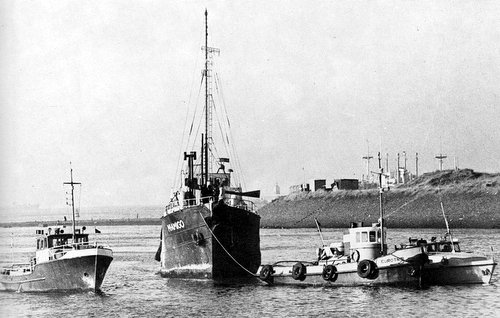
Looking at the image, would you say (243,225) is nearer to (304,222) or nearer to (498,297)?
(498,297)

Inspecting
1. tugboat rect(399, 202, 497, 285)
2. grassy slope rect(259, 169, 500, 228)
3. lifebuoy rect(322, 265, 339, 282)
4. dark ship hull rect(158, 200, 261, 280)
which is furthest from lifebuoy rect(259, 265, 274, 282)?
grassy slope rect(259, 169, 500, 228)

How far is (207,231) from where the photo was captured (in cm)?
4225

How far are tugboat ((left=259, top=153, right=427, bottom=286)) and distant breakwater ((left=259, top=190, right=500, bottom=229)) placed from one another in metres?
65.7

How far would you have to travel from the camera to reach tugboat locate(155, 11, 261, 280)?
4247cm

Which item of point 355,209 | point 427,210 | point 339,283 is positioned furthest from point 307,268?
point 355,209

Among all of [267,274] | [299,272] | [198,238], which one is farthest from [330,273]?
[198,238]

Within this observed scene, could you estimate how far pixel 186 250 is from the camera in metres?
44.6

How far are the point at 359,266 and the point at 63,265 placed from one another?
641 inches

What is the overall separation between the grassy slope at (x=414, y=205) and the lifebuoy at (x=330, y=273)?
67339 millimetres

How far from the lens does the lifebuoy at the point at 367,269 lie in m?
37.3

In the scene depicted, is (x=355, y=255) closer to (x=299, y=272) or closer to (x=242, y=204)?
(x=299, y=272)

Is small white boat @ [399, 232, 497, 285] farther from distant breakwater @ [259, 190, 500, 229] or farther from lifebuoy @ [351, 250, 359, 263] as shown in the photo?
distant breakwater @ [259, 190, 500, 229]

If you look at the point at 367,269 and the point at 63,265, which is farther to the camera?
the point at 63,265

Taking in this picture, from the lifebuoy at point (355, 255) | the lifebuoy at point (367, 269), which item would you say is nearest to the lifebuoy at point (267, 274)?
the lifebuoy at point (355, 255)
